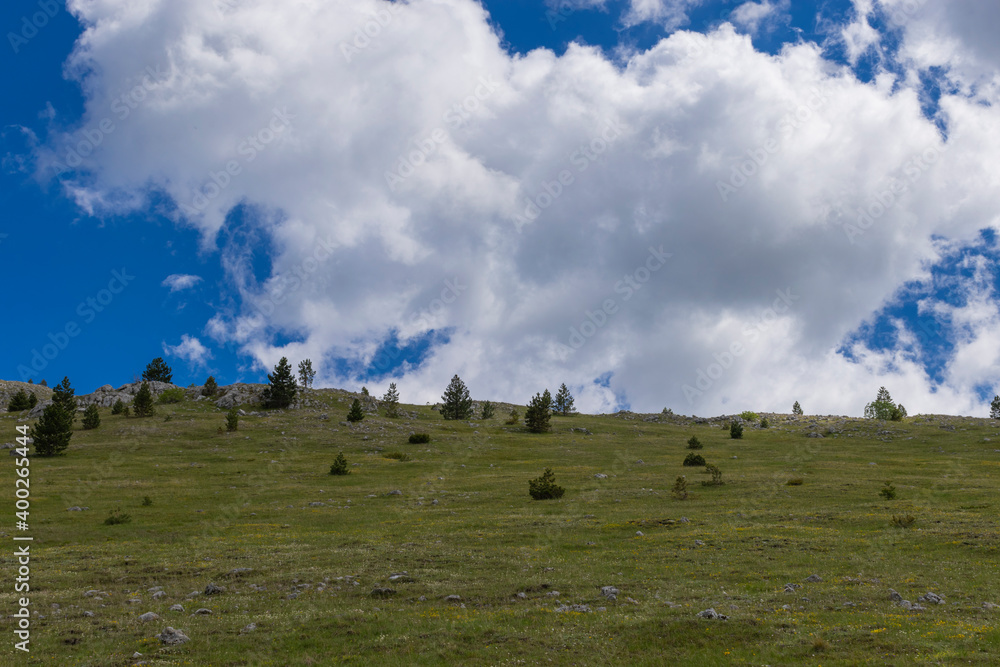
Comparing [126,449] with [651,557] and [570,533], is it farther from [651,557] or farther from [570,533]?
[651,557]

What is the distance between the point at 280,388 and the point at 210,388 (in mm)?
16881

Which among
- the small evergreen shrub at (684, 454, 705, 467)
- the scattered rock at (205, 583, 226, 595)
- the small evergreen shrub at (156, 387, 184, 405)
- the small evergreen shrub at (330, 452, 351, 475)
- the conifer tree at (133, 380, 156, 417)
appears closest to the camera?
the scattered rock at (205, 583, 226, 595)

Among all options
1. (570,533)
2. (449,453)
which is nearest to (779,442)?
(449,453)

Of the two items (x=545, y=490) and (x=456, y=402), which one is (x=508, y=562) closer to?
(x=545, y=490)

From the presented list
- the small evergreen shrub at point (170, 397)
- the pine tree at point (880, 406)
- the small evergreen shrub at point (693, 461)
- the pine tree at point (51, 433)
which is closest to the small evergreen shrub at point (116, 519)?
the pine tree at point (51, 433)

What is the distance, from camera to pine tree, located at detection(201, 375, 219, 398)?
10394 centimetres

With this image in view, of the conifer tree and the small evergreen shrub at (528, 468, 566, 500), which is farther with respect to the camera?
the conifer tree

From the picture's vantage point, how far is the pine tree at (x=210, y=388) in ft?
341

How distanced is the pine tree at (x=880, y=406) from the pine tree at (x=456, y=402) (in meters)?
102

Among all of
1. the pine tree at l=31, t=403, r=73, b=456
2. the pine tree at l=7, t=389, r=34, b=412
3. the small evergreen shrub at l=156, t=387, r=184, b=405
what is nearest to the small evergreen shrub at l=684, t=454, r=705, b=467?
the pine tree at l=31, t=403, r=73, b=456

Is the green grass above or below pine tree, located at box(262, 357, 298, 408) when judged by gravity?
below

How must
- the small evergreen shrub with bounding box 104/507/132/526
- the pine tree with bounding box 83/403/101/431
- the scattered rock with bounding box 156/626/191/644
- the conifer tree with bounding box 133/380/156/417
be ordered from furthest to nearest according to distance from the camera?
the conifer tree with bounding box 133/380/156/417
the pine tree with bounding box 83/403/101/431
the small evergreen shrub with bounding box 104/507/132/526
the scattered rock with bounding box 156/626/191/644

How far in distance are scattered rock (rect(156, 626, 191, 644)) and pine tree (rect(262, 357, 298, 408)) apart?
88.1 metres

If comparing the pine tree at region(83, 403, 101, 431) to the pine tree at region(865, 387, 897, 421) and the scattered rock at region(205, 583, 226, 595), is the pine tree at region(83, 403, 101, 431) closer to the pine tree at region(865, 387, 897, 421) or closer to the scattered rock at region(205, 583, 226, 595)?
the scattered rock at region(205, 583, 226, 595)
